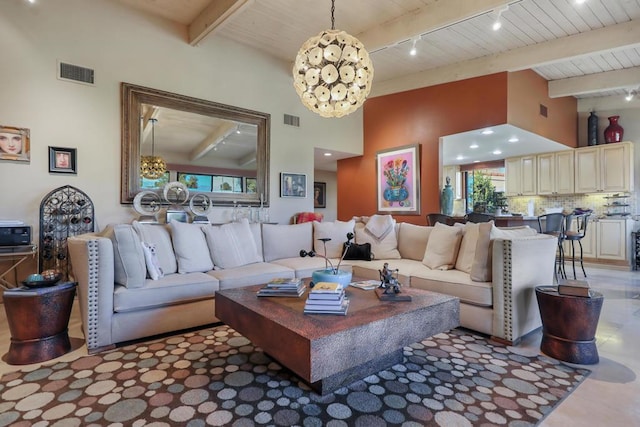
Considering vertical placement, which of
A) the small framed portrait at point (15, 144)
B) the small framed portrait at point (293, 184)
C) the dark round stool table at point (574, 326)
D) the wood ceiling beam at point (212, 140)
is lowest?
the dark round stool table at point (574, 326)

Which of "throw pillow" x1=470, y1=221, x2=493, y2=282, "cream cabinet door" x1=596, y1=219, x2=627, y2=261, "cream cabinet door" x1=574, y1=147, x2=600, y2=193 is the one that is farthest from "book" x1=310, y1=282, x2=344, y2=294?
"cream cabinet door" x1=574, y1=147, x2=600, y2=193

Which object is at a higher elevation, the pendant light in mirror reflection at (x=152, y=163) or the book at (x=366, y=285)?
the pendant light in mirror reflection at (x=152, y=163)

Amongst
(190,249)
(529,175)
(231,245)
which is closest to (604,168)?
(529,175)

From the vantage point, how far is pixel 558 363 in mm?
2182

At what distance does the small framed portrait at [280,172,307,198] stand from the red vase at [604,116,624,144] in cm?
616

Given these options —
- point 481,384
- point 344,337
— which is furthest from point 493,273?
point 344,337

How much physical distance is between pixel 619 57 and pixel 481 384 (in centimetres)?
598

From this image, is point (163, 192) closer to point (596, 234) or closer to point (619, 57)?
point (619, 57)

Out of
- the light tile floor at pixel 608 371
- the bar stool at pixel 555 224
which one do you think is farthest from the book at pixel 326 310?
the bar stool at pixel 555 224

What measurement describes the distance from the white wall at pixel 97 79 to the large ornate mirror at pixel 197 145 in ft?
0.41

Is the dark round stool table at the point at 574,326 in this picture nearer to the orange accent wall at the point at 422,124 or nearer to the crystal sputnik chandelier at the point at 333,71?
the crystal sputnik chandelier at the point at 333,71

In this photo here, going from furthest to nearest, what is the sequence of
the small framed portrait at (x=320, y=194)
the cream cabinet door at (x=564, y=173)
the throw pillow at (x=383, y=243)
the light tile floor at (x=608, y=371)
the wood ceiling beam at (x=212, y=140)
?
the small framed portrait at (x=320, y=194), the cream cabinet door at (x=564, y=173), the wood ceiling beam at (x=212, y=140), the throw pillow at (x=383, y=243), the light tile floor at (x=608, y=371)

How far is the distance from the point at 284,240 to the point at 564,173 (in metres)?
6.43

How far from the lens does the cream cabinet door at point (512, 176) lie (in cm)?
750
